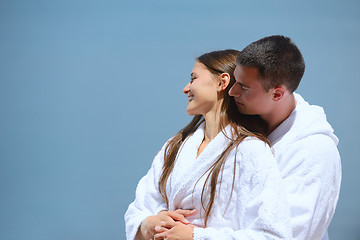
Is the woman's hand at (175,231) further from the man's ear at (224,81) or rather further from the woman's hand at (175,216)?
the man's ear at (224,81)

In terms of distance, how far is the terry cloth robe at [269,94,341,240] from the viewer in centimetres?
139

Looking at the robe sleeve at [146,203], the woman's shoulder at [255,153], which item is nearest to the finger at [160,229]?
the robe sleeve at [146,203]

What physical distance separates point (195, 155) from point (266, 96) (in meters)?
0.30

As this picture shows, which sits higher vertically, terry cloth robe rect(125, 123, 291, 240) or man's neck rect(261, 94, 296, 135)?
man's neck rect(261, 94, 296, 135)

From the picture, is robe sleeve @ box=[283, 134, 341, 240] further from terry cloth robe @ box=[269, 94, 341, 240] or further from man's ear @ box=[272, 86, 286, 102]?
man's ear @ box=[272, 86, 286, 102]

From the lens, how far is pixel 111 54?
9.95ft

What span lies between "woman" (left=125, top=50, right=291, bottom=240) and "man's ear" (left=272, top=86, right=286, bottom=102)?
126mm

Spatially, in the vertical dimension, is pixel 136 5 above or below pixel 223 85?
above

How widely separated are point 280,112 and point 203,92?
0.26m

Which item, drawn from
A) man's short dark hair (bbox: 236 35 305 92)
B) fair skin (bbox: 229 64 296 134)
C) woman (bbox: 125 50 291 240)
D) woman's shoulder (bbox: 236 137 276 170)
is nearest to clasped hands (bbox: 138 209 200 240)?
woman (bbox: 125 50 291 240)

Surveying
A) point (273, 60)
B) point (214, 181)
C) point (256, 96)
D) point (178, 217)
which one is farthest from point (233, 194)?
point (273, 60)

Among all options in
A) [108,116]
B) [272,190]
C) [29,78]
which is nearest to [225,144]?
[272,190]

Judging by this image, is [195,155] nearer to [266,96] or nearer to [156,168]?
[156,168]

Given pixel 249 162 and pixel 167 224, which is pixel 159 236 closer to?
pixel 167 224
